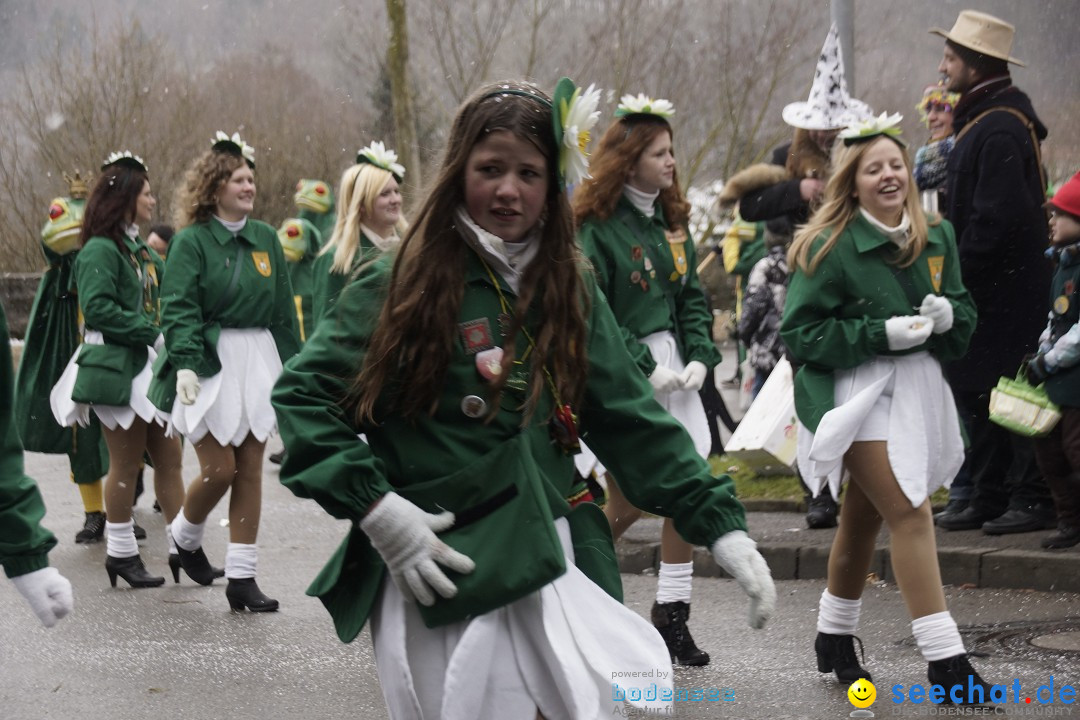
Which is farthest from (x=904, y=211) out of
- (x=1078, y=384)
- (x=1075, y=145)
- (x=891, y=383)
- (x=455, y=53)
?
(x=455, y=53)

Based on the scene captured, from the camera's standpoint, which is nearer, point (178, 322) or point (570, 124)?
point (570, 124)

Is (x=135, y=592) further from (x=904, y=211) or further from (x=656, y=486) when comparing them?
(x=656, y=486)

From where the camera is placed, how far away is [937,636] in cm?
509

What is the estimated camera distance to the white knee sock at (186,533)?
24.5 ft

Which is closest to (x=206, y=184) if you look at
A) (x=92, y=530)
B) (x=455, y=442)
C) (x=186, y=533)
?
(x=186, y=533)

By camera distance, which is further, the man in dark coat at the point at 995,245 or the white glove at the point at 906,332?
the man in dark coat at the point at 995,245

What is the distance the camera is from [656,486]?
135 inches

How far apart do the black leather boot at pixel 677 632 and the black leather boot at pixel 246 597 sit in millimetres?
2029

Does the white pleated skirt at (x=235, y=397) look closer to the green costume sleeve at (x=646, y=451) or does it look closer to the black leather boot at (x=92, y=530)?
the black leather boot at (x=92, y=530)

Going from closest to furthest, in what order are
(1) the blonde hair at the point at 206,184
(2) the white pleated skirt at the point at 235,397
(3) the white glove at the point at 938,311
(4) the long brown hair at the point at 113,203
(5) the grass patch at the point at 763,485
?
(3) the white glove at the point at 938,311 → (2) the white pleated skirt at the point at 235,397 → (1) the blonde hair at the point at 206,184 → (4) the long brown hair at the point at 113,203 → (5) the grass patch at the point at 763,485

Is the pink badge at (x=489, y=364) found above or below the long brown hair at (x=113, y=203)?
above

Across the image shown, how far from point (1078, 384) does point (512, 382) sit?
4.61 meters

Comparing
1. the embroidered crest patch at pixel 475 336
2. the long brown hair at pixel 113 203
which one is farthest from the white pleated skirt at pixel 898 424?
the long brown hair at pixel 113 203

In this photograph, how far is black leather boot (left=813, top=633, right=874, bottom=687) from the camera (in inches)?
216
